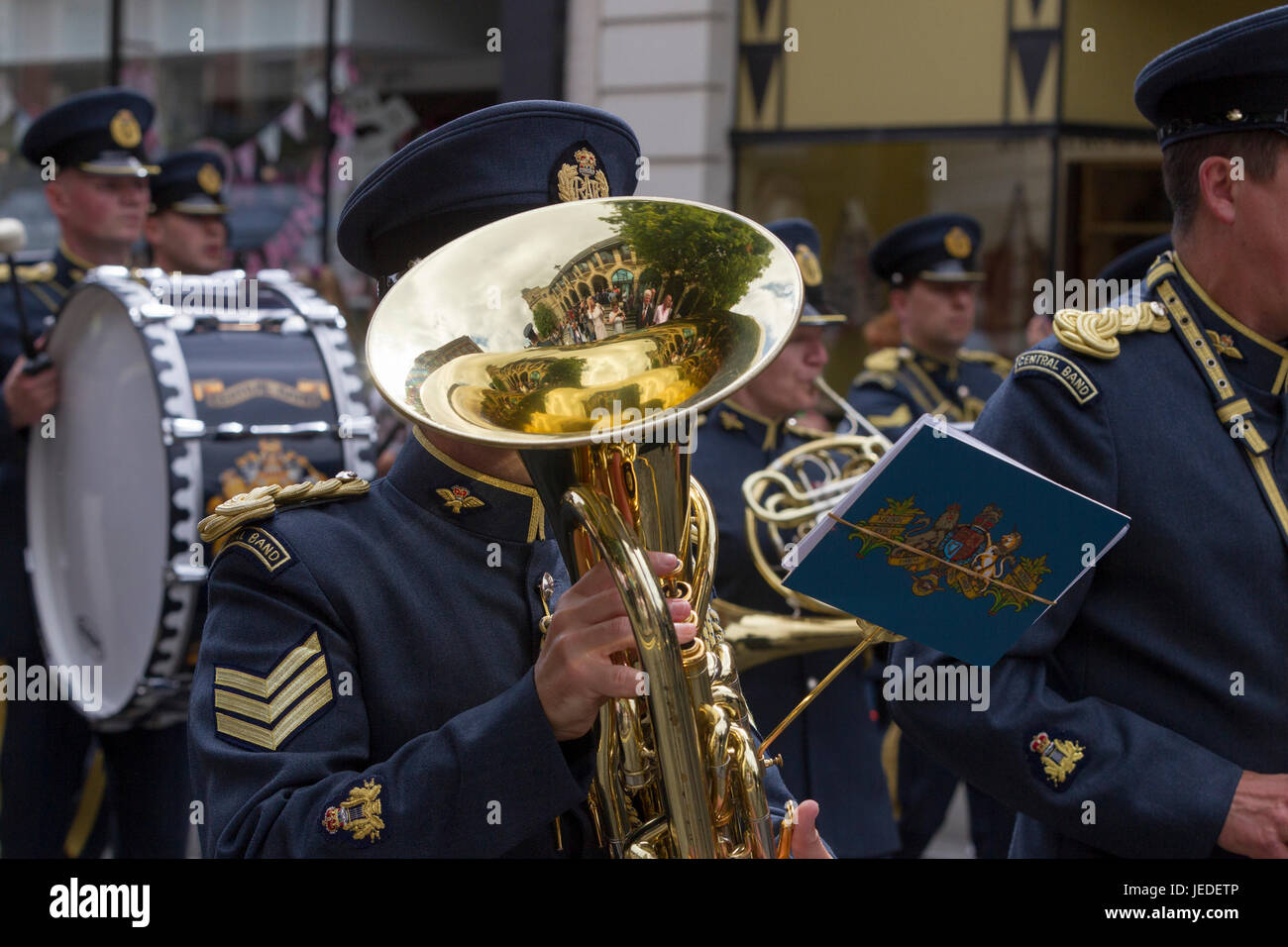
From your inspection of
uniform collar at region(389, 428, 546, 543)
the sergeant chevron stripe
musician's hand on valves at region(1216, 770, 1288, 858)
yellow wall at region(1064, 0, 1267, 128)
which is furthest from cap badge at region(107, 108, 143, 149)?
yellow wall at region(1064, 0, 1267, 128)

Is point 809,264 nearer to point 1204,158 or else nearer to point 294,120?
point 1204,158

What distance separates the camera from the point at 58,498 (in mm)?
4648

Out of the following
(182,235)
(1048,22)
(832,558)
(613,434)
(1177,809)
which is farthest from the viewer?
(1048,22)

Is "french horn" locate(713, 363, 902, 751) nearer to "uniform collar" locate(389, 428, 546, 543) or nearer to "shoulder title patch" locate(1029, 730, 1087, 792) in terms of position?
"shoulder title patch" locate(1029, 730, 1087, 792)

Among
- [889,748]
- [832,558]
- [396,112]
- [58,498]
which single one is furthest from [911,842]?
[396,112]

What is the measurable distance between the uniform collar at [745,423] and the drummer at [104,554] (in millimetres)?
1742

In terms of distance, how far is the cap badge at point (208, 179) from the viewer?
20.0 feet

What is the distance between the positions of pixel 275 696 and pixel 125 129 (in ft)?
13.0

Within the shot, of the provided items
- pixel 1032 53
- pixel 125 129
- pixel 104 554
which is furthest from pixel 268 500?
pixel 1032 53

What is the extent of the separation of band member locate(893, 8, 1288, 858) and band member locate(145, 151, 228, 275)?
14.2ft

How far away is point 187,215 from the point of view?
6.10m

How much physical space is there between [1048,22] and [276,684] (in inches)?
294

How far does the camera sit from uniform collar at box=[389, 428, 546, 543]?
195cm

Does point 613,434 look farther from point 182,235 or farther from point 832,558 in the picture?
point 182,235
